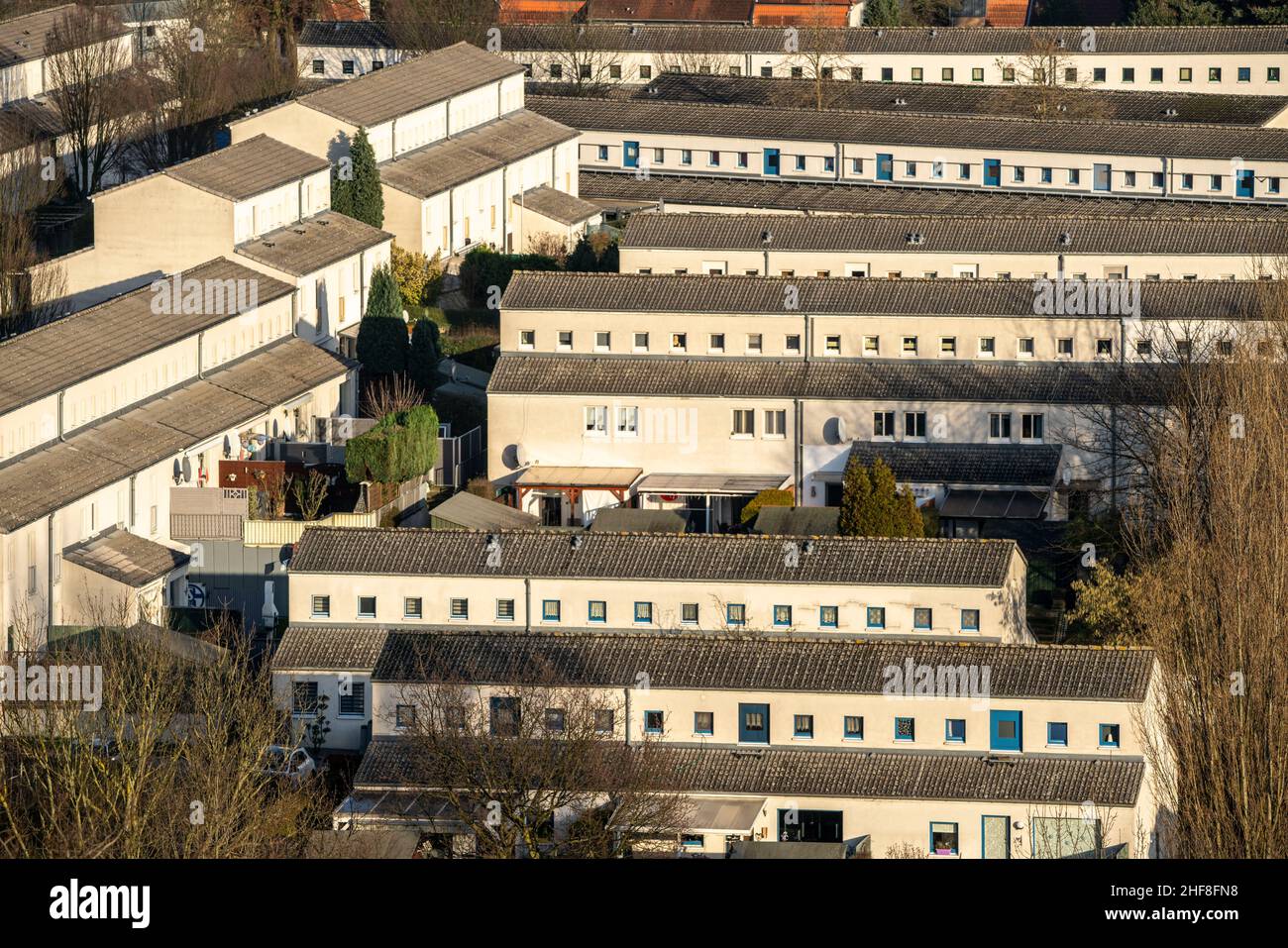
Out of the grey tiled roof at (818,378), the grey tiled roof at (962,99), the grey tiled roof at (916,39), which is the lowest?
the grey tiled roof at (818,378)

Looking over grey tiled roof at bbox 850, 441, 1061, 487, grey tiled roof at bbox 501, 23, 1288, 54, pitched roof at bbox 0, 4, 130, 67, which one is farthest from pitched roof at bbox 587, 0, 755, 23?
grey tiled roof at bbox 850, 441, 1061, 487

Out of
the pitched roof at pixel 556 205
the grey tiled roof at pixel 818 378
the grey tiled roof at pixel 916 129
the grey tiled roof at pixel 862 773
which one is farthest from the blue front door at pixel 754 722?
the grey tiled roof at pixel 916 129

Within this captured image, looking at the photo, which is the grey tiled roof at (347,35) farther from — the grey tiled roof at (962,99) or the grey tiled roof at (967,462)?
the grey tiled roof at (967,462)

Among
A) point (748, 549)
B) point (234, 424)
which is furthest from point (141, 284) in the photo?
point (748, 549)

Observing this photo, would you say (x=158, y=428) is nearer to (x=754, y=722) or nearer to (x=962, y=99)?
(x=754, y=722)

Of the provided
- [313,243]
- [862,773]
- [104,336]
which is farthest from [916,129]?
[862,773]

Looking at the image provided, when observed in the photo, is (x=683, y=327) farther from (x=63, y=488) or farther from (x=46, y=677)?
(x=46, y=677)

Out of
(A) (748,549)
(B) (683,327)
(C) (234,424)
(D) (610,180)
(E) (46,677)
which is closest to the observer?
(E) (46,677)
